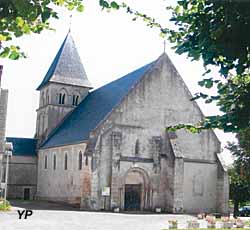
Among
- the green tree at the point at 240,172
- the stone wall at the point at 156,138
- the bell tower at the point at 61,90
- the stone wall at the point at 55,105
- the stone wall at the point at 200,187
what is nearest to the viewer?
the green tree at the point at 240,172

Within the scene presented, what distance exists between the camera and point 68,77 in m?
45.0

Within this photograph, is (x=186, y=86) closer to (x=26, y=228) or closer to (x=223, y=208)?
(x=223, y=208)

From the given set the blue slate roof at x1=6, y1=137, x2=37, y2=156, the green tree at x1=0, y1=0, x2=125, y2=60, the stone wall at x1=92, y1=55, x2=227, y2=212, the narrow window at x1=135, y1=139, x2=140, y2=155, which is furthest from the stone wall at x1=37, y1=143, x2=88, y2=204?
the green tree at x1=0, y1=0, x2=125, y2=60

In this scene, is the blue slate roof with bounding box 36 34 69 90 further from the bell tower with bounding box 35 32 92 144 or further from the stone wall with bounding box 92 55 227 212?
the stone wall with bounding box 92 55 227 212

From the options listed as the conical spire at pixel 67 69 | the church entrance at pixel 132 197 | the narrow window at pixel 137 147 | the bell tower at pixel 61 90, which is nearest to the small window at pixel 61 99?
the bell tower at pixel 61 90

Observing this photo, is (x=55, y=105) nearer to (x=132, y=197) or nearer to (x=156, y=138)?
(x=156, y=138)

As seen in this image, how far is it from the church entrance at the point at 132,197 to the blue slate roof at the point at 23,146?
15.9m

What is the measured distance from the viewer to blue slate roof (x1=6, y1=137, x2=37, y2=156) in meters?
44.7

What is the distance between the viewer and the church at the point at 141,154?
31.2m

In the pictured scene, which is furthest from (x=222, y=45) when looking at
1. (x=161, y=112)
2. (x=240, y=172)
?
(x=161, y=112)

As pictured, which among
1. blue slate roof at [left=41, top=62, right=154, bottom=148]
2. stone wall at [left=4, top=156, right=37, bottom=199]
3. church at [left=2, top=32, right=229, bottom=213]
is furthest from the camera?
stone wall at [left=4, top=156, right=37, bottom=199]

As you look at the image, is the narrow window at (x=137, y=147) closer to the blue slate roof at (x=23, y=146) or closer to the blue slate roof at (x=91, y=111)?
the blue slate roof at (x=91, y=111)

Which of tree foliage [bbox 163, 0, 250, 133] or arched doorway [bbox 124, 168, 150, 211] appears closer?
tree foliage [bbox 163, 0, 250, 133]

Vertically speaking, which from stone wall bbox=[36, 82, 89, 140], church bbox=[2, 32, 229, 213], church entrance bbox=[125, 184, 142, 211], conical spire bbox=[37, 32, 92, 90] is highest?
conical spire bbox=[37, 32, 92, 90]
